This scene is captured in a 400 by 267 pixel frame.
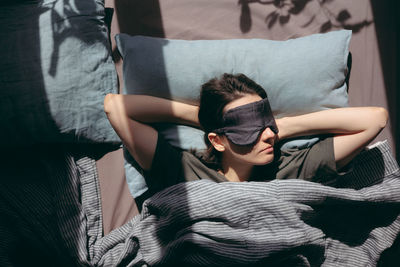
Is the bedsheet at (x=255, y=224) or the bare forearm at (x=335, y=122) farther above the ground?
the bare forearm at (x=335, y=122)

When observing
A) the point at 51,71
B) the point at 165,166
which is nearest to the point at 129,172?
the point at 165,166

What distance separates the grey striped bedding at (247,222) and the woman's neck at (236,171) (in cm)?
7

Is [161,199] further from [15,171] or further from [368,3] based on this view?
[368,3]

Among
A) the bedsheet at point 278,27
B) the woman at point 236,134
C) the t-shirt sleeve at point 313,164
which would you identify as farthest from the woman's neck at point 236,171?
the bedsheet at point 278,27

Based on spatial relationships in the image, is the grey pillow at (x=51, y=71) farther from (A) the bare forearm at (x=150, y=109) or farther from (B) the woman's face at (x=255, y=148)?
(B) the woman's face at (x=255, y=148)

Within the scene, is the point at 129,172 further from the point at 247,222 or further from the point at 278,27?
the point at 278,27

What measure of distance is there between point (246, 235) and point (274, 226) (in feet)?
0.36

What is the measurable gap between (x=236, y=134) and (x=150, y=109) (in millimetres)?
355

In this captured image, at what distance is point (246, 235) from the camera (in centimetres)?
123

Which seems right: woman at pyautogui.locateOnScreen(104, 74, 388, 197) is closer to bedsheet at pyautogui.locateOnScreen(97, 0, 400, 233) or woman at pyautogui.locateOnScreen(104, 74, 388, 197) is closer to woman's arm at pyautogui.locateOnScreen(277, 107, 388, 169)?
woman's arm at pyautogui.locateOnScreen(277, 107, 388, 169)

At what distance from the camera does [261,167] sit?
135 centimetres

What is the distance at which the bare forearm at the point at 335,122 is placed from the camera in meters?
1.27

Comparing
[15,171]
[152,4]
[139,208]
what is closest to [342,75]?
[152,4]

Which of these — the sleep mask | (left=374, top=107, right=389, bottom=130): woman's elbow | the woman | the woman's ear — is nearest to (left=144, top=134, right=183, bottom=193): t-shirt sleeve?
the woman
